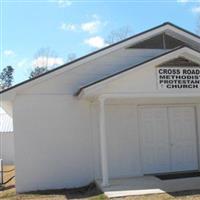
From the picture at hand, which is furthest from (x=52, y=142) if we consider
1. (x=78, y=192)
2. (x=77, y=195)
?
(x=77, y=195)

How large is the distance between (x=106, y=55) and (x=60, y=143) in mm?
3444

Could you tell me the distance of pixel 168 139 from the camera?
44.4ft

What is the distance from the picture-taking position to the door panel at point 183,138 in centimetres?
1356

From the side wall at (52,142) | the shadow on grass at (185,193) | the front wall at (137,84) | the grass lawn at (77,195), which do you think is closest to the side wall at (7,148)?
the grass lawn at (77,195)

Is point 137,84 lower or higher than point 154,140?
higher

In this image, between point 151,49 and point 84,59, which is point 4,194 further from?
point 151,49

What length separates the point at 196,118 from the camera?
13758 millimetres

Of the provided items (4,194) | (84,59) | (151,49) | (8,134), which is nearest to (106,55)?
(84,59)

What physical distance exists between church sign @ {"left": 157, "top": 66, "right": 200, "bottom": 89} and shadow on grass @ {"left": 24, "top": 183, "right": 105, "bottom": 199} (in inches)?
144

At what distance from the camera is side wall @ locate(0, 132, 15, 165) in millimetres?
24719

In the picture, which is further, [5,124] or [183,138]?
[5,124]

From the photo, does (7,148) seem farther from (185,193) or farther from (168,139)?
(185,193)

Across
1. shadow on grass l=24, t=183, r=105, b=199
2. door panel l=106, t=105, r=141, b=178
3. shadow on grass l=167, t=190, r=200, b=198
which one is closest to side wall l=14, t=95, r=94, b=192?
A: shadow on grass l=24, t=183, r=105, b=199

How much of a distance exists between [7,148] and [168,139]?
47.6 ft
